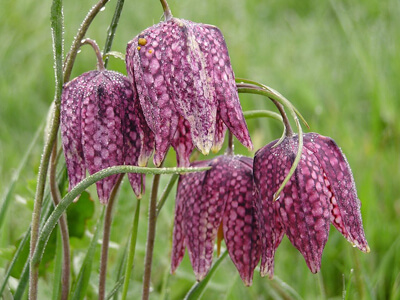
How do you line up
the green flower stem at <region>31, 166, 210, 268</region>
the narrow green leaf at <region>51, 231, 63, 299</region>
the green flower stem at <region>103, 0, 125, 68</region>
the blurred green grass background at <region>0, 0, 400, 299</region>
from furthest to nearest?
the blurred green grass background at <region>0, 0, 400, 299</region> → the narrow green leaf at <region>51, 231, 63, 299</region> → the green flower stem at <region>103, 0, 125, 68</region> → the green flower stem at <region>31, 166, 210, 268</region>

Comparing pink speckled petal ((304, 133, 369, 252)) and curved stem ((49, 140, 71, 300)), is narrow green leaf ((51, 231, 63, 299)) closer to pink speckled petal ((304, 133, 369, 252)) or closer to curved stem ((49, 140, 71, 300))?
curved stem ((49, 140, 71, 300))

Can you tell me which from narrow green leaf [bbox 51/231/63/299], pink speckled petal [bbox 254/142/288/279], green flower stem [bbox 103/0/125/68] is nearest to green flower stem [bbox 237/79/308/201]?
pink speckled petal [bbox 254/142/288/279]

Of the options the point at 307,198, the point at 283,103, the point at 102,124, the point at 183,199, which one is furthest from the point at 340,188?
the point at 102,124

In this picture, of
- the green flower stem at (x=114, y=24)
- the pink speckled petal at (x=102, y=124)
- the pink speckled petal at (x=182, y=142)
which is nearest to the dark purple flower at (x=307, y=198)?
the pink speckled petal at (x=182, y=142)

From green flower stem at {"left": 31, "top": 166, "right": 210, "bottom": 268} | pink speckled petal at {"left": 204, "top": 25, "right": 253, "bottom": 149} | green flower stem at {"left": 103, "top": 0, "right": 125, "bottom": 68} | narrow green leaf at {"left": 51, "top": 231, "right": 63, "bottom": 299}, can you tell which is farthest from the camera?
narrow green leaf at {"left": 51, "top": 231, "right": 63, "bottom": 299}

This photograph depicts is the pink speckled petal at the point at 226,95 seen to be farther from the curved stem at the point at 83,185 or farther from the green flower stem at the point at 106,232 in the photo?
the green flower stem at the point at 106,232

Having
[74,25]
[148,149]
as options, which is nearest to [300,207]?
[148,149]

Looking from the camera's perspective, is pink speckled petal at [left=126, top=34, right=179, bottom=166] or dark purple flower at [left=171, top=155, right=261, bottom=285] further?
dark purple flower at [left=171, top=155, right=261, bottom=285]
